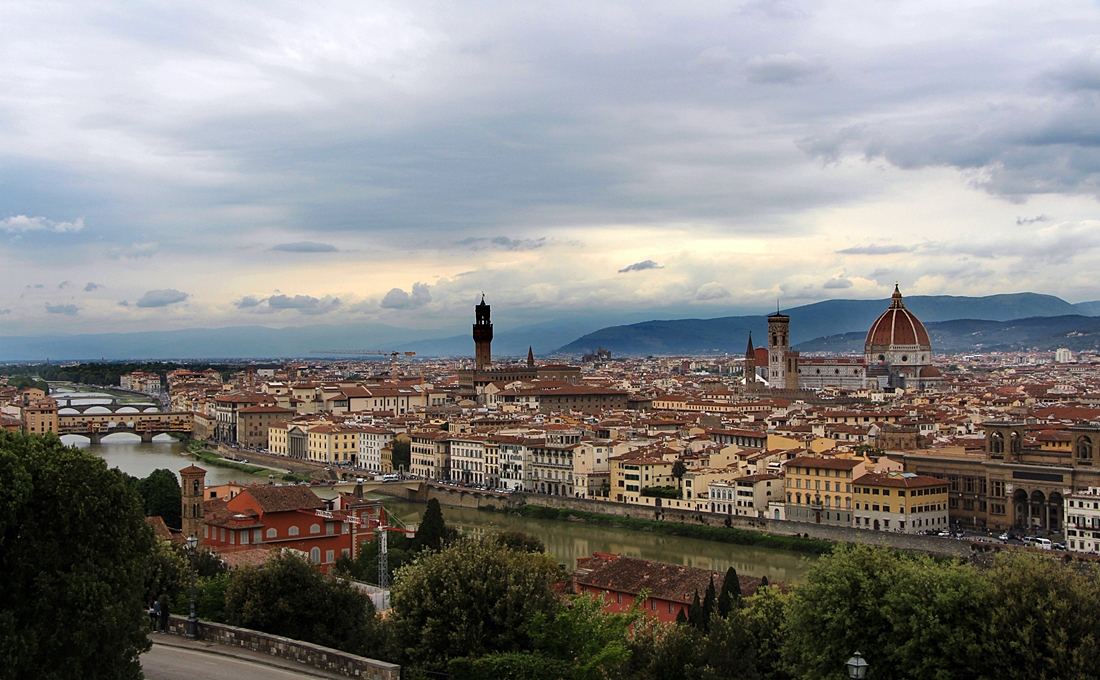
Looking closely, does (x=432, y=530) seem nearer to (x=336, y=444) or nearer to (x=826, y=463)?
(x=826, y=463)

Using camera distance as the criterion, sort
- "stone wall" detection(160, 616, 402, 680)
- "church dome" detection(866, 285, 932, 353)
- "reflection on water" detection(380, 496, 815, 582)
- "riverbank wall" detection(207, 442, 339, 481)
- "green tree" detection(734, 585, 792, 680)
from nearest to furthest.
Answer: "stone wall" detection(160, 616, 402, 680) < "green tree" detection(734, 585, 792, 680) < "reflection on water" detection(380, 496, 815, 582) < "riverbank wall" detection(207, 442, 339, 481) < "church dome" detection(866, 285, 932, 353)

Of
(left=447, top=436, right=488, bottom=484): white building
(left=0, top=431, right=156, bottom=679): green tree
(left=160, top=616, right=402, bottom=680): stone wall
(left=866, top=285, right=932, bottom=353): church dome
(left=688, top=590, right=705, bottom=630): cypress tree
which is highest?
(left=866, top=285, right=932, bottom=353): church dome

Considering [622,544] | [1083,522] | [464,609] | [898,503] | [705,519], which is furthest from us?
[705,519]

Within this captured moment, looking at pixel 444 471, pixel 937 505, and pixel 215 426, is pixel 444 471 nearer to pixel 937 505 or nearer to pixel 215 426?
pixel 937 505

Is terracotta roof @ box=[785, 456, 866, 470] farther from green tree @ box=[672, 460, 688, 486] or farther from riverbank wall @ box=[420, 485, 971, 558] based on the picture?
green tree @ box=[672, 460, 688, 486]

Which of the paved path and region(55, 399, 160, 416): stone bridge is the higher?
the paved path

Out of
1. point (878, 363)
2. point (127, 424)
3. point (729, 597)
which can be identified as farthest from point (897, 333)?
point (729, 597)

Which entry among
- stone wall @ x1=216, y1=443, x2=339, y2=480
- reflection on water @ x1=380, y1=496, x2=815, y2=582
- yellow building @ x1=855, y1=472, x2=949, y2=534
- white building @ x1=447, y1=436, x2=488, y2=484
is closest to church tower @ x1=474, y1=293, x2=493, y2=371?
stone wall @ x1=216, y1=443, x2=339, y2=480
